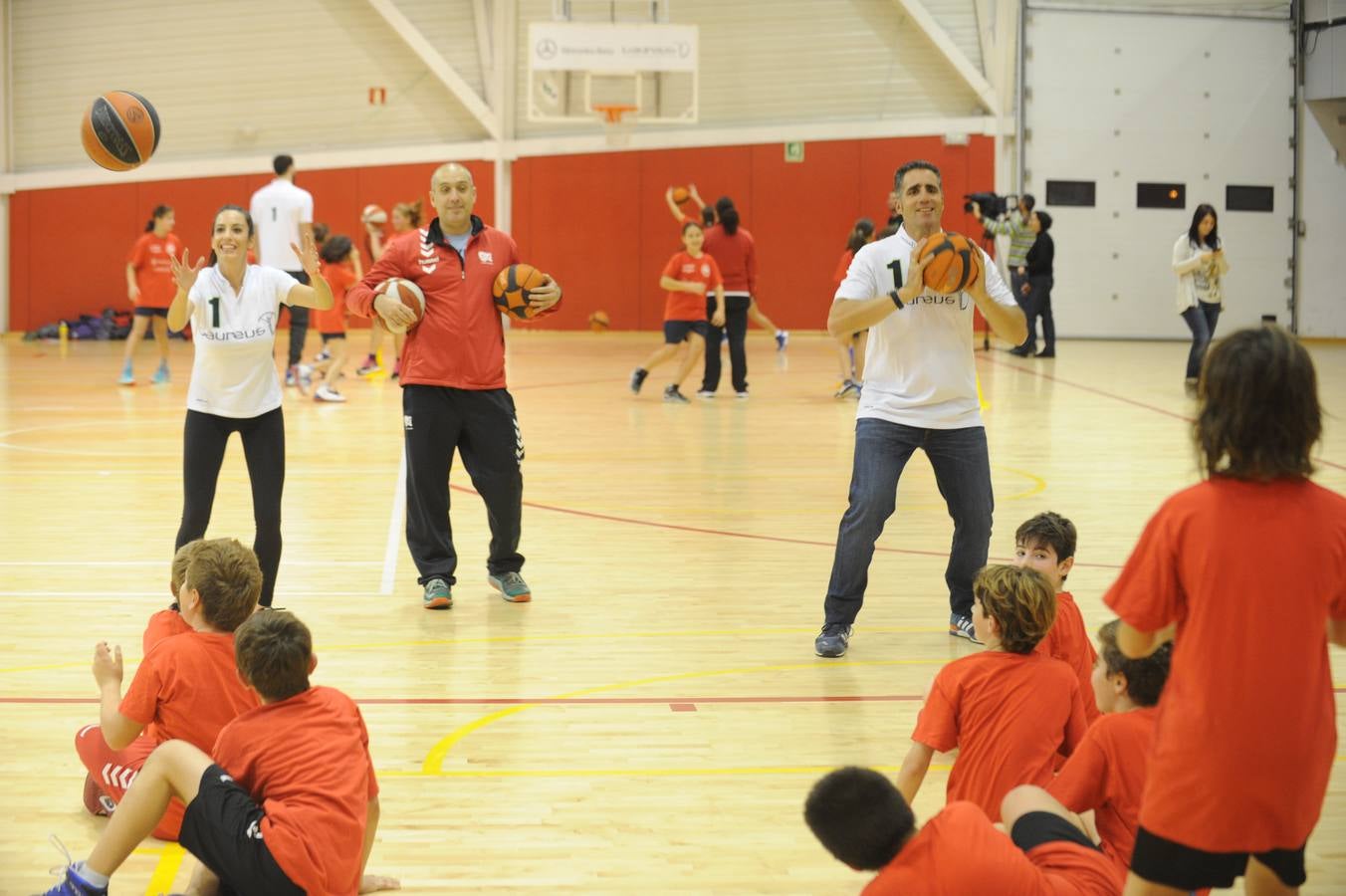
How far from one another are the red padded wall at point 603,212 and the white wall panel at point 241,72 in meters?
0.69

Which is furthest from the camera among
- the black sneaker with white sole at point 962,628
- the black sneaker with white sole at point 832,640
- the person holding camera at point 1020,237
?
the person holding camera at point 1020,237

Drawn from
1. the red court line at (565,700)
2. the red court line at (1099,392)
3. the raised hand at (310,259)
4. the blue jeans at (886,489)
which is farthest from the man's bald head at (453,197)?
the red court line at (1099,392)

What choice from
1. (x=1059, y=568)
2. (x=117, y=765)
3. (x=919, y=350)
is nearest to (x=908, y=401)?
(x=919, y=350)

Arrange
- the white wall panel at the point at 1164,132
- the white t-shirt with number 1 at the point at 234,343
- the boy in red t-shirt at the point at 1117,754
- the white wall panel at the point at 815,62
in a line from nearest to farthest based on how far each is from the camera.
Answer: the boy in red t-shirt at the point at 1117,754
the white t-shirt with number 1 at the point at 234,343
the white wall panel at the point at 815,62
the white wall panel at the point at 1164,132

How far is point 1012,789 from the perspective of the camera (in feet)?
11.3

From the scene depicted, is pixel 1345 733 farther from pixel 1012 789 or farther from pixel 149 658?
pixel 149 658

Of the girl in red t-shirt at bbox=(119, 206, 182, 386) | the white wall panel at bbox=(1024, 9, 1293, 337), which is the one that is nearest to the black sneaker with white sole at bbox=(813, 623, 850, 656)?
the girl in red t-shirt at bbox=(119, 206, 182, 386)

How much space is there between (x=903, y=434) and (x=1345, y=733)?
1.87 m

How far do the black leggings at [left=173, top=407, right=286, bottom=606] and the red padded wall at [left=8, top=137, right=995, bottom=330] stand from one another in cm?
1830

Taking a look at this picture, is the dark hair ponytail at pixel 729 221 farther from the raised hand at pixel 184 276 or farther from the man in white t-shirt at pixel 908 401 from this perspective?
the raised hand at pixel 184 276

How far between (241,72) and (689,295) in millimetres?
12439

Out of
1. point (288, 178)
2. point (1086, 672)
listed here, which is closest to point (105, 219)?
point (288, 178)

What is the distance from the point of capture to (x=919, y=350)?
19.1ft

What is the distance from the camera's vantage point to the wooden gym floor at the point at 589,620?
4070 mm
